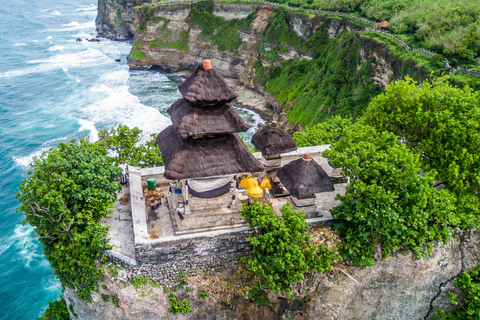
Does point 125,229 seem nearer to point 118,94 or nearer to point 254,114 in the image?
point 254,114

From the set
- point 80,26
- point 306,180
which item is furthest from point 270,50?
point 80,26

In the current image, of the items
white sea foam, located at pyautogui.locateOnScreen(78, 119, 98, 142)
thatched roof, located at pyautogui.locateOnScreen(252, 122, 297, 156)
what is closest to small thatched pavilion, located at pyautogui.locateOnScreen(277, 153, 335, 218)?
thatched roof, located at pyautogui.locateOnScreen(252, 122, 297, 156)

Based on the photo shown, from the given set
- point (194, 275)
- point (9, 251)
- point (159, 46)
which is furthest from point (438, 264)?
point (159, 46)

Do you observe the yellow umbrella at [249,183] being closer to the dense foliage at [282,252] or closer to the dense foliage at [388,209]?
the dense foliage at [282,252]

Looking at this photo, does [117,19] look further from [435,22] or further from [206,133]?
[206,133]

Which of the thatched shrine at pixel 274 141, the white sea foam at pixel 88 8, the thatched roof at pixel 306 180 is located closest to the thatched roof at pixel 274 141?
the thatched shrine at pixel 274 141

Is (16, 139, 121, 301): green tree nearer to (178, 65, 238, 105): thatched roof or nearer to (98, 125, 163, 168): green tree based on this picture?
(178, 65, 238, 105): thatched roof

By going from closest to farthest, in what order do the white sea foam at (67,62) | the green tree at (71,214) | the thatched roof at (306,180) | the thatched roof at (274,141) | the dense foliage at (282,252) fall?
the dense foliage at (282,252) < the green tree at (71,214) < the thatched roof at (306,180) < the thatched roof at (274,141) < the white sea foam at (67,62)
